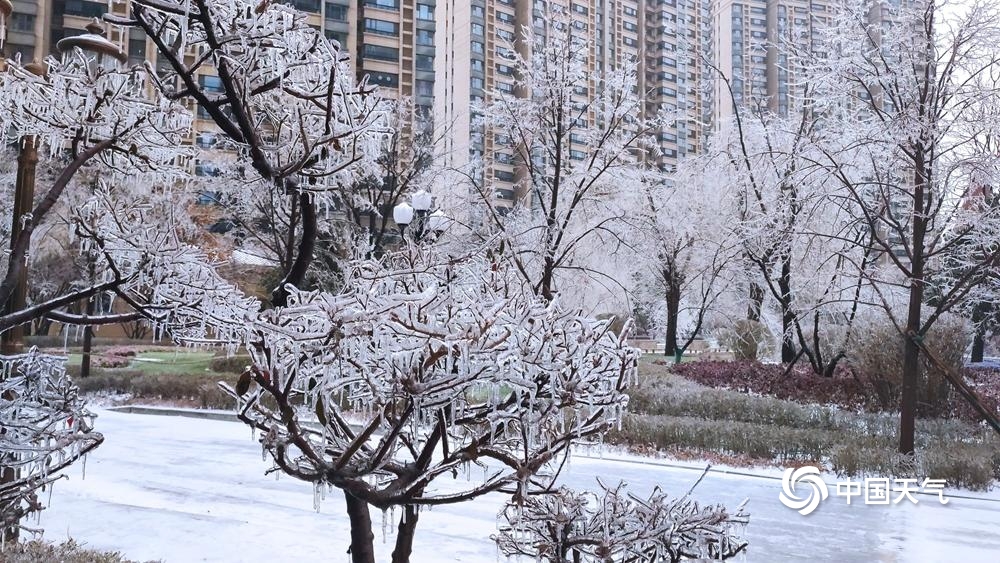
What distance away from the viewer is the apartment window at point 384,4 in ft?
163

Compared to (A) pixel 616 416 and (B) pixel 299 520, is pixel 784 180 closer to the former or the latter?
(B) pixel 299 520

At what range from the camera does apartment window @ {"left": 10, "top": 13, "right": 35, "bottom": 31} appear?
1661 inches

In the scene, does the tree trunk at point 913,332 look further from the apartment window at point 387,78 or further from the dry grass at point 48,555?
the apartment window at point 387,78

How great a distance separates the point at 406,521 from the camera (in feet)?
8.84

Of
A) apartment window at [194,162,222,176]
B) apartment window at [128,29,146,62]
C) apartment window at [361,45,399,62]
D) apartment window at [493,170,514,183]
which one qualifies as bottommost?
apartment window at [194,162,222,176]

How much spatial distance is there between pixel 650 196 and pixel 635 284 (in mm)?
5701

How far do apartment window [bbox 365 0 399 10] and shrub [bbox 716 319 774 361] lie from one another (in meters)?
38.5

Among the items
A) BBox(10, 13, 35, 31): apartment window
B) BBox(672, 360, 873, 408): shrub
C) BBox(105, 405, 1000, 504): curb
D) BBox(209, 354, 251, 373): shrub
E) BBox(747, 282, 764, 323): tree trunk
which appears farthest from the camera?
BBox(10, 13, 35, 31): apartment window

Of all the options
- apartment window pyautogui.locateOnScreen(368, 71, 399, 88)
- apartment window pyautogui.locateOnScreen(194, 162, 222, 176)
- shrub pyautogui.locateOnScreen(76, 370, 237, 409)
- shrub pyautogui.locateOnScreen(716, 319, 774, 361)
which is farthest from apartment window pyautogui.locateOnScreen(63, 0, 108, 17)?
shrub pyautogui.locateOnScreen(716, 319, 774, 361)

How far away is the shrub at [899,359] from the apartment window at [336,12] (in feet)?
145

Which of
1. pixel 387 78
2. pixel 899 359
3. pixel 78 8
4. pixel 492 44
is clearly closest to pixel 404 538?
pixel 899 359

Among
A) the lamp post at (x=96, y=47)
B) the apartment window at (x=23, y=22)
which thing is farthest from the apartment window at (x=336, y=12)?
the lamp post at (x=96, y=47)

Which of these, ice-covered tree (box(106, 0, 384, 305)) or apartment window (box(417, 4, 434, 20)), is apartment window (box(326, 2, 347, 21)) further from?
ice-covered tree (box(106, 0, 384, 305))

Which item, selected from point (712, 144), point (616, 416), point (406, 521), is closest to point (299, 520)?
point (406, 521)
